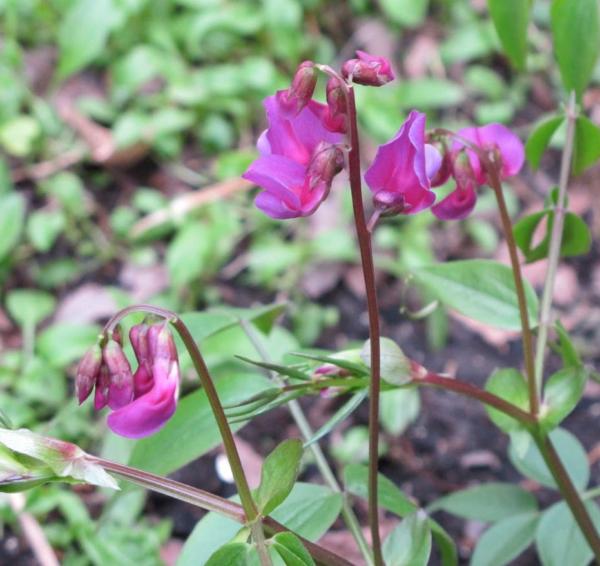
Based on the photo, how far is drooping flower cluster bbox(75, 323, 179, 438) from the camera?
0.77 m

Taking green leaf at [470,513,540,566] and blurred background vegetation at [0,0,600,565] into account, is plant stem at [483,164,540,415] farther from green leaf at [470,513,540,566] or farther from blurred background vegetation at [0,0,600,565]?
blurred background vegetation at [0,0,600,565]

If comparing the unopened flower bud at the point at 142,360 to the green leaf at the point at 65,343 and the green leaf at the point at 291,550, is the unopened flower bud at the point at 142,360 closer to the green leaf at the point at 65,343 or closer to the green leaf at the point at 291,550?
the green leaf at the point at 291,550

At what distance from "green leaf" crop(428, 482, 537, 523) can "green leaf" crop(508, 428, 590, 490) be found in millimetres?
38

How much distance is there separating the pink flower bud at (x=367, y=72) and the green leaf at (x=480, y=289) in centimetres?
42

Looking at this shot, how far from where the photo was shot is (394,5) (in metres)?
2.53

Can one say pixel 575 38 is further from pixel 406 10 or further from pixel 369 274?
pixel 406 10

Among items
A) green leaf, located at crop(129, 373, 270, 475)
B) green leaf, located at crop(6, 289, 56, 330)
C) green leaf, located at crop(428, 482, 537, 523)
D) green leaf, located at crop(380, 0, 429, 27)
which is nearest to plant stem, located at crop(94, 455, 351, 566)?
green leaf, located at crop(129, 373, 270, 475)

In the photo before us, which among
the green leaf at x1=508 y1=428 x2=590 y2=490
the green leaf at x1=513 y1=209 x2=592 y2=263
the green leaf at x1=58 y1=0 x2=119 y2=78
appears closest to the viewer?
the green leaf at x1=513 y1=209 x2=592 y2=263

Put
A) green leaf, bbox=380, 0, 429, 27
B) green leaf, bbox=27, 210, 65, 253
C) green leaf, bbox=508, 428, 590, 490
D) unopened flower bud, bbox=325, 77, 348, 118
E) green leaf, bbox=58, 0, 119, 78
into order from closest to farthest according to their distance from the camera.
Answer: unopened flower bud, bbox=325, 77, 348, 118
green leaf, bbox=508, 428, 590, 490
green leaf, bbox=27, 210, 65, 253
green leaf, bbox=58, 0, 119, 78
green leaf, bbox=380, 0, 429, 27

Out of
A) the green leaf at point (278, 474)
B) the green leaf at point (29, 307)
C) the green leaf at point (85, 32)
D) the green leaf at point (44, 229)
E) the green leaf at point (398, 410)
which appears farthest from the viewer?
the green leaf at point (85, 32)

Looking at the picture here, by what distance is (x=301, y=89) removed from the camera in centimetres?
78

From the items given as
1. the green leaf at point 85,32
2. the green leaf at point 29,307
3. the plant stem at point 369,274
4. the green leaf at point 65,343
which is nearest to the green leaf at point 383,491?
the plant stem at point 369,274

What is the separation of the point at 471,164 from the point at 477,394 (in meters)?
0.22

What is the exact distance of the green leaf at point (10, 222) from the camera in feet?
6.66
